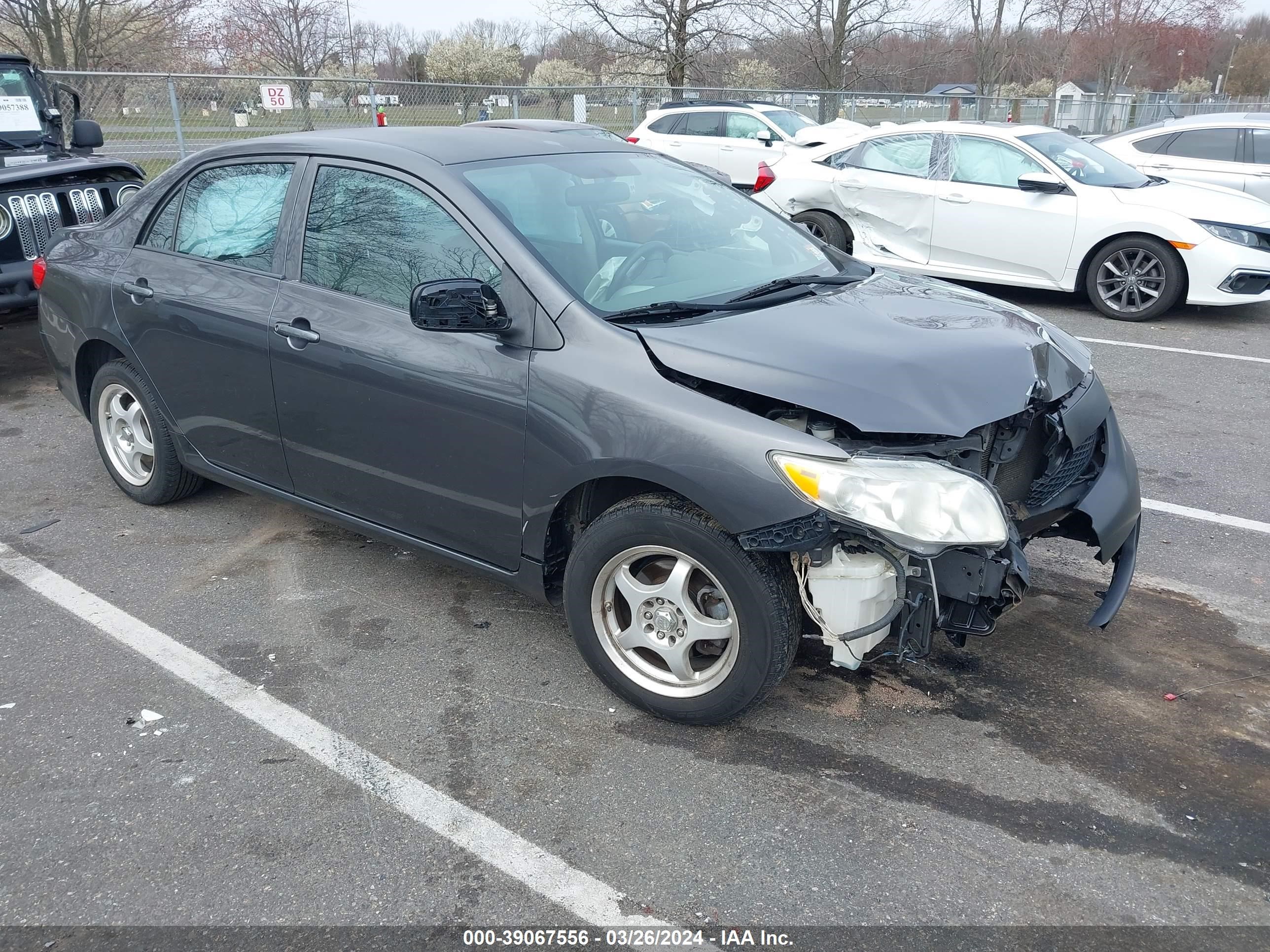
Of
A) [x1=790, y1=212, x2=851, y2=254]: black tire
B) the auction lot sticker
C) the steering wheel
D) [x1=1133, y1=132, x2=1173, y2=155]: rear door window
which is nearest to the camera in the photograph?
the steering wheel

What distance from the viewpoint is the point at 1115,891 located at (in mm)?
2479

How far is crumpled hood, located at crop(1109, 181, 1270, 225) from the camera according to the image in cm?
832

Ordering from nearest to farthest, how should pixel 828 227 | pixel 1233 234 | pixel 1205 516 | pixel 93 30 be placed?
pixel 1205 516
pixel 1233 234
pixel 828 227
pixel 93 30

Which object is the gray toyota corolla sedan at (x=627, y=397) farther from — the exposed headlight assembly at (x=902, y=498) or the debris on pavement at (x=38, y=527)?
the debris on pavement at (x=38, y=527)

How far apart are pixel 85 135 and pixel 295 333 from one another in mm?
6068

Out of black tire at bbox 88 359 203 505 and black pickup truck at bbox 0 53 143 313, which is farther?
black pickup truck at bbox 0 53 143 313

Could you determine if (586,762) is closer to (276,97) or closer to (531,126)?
(531,126)

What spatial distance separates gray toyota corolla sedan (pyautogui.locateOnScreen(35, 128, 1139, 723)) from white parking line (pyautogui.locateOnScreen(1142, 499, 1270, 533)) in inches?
55.0

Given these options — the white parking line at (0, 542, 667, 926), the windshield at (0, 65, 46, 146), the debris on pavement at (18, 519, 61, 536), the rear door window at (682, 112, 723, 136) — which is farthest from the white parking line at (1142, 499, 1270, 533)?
the rear door window at (682, 112, 723, 136)

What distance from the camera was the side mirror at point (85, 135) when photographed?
8.20 metres

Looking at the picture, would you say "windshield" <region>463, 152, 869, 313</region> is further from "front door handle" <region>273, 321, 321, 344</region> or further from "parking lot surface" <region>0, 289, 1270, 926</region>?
"parking lot surface" <region>0, 289, 1270, 926</region>

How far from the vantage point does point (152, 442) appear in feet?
15.5

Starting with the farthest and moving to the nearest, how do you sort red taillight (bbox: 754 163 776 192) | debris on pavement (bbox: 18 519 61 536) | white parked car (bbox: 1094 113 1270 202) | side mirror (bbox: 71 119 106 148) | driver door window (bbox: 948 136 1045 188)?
1. white parked car (bbox: 1094 113 1270 202)
2. red taillight (bbox: 754 163 776 192)
3. driver door window (bbox: 948 136 1045 188)
4. side mirror (bbox: 71 119 106 148)
5. debris on pavement (bbox: 18 519 61 536)

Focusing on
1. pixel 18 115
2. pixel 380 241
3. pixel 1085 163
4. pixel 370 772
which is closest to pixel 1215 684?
pixel 370 772
